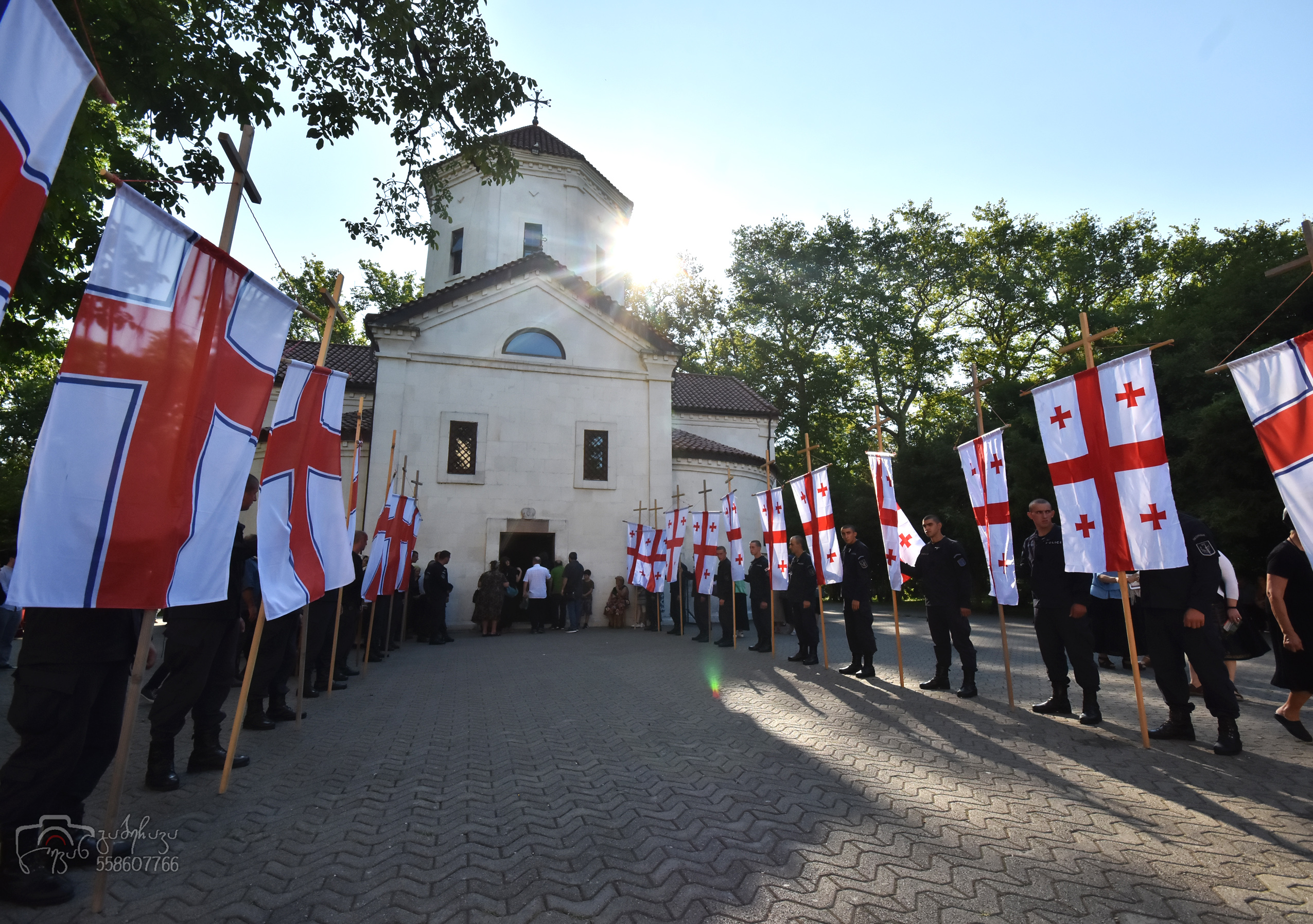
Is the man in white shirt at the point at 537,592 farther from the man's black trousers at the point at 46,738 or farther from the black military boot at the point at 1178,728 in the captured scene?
the man's black trousers at the point at 46,738

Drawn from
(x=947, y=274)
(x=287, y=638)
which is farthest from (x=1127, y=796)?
(x=947, y=274)

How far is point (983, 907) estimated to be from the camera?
9.55 feet

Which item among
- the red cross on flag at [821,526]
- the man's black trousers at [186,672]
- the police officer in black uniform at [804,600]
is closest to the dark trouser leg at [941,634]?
the red cross on flag at [821,526]

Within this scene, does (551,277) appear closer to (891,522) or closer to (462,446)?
(462,446)

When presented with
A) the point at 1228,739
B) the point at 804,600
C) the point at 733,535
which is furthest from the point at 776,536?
the point at 1228,739

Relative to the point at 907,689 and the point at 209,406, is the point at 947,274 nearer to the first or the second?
the point at 907,689

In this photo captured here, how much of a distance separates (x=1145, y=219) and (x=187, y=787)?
138 feet

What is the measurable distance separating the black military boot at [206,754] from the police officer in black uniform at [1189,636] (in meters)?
7.28

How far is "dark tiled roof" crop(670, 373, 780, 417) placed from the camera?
2930cm

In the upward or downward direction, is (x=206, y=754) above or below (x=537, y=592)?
below

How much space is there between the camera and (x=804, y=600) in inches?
453

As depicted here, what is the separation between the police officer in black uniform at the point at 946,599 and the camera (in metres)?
7.91

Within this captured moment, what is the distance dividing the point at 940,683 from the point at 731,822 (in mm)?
5465

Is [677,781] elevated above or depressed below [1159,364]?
below
